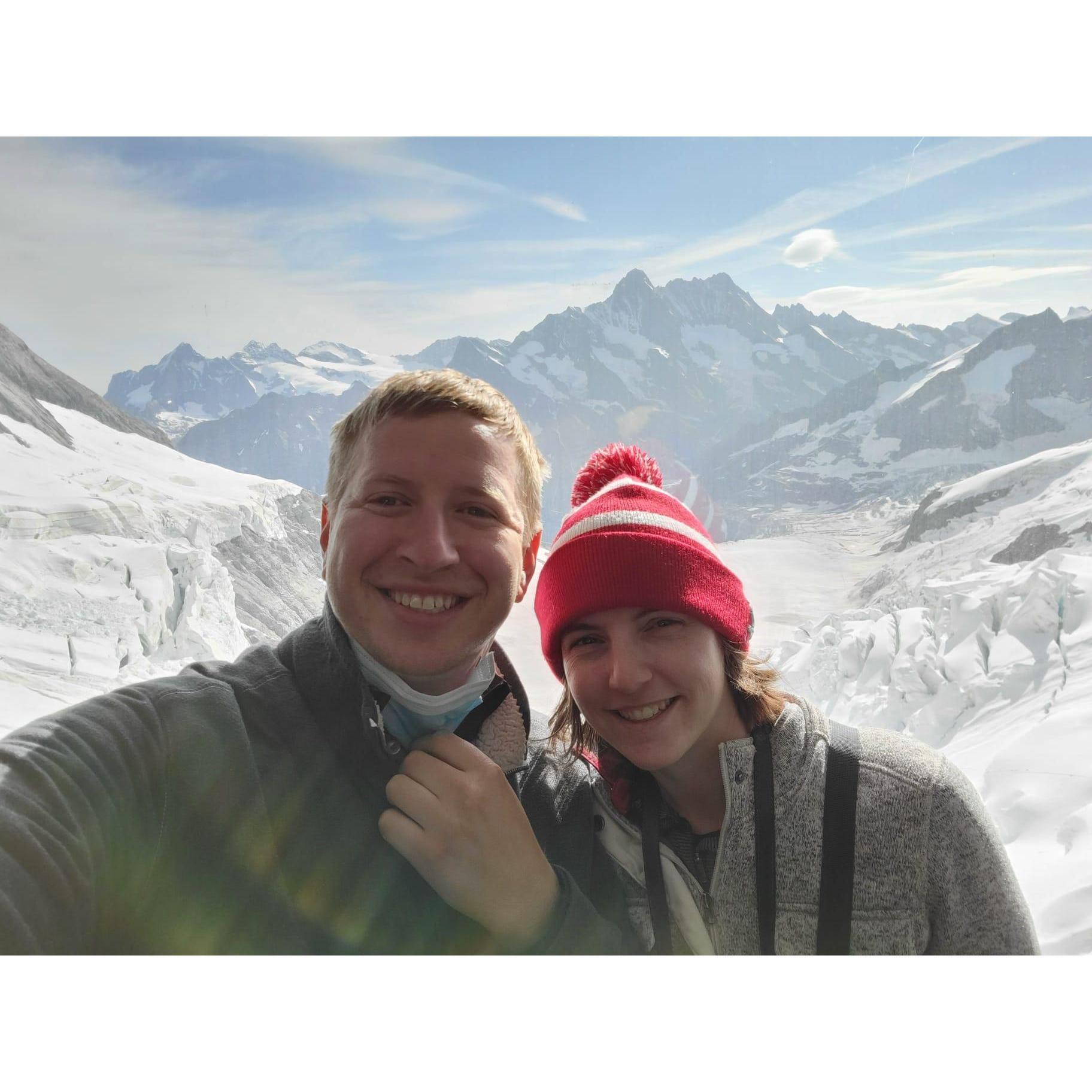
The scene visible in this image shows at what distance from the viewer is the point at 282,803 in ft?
2.74

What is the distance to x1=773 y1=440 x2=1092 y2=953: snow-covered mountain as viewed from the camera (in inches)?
76.0

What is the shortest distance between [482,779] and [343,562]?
1.01 feet

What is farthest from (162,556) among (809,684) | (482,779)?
(482,779)

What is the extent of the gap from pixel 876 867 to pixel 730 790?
188mm

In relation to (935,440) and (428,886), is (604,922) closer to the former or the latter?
(428,886)

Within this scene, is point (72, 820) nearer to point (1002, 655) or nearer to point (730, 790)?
point (730, 790)

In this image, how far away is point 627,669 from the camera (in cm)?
90

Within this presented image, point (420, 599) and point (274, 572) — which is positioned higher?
point (274, 572)

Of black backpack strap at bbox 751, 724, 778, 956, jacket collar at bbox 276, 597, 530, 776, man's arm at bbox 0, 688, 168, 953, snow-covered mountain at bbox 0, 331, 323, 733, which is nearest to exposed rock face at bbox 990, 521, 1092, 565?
black backpack strap at bbox 751, 724, 778, 956

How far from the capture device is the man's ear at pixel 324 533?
98cm

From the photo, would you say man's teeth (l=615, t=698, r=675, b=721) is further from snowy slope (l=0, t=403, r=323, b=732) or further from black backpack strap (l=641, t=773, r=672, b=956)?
snowy slope (l=0, t=403, r=323, b=732)

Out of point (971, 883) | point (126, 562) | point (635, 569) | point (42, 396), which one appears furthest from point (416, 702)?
point (42, 396)

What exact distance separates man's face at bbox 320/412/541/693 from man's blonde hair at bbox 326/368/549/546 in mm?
16

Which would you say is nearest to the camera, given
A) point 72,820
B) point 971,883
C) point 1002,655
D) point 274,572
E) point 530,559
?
point 72,820
